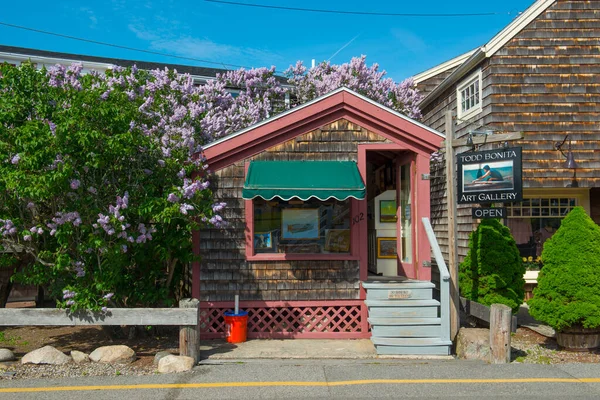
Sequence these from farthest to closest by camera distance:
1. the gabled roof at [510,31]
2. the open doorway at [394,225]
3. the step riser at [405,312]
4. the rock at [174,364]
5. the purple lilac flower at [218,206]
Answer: the gabled roof at [510,31], the open doorway at [394,225], the purple lilac flower at [218,206], the step riser at [405,312], the rock at [174,364]

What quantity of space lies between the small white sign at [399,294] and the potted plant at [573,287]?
1.80 m

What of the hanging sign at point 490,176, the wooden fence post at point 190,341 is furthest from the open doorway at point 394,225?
the wooden fence post at point 190,341

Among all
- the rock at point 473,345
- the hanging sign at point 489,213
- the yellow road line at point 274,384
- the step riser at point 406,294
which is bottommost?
the yellow road line at point 274,384

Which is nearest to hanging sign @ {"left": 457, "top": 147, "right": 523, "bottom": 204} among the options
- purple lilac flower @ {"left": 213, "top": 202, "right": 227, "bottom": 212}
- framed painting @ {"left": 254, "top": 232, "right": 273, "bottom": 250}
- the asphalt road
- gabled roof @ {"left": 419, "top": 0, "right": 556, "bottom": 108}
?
the asphalt road

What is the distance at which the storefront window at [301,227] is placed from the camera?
916cm

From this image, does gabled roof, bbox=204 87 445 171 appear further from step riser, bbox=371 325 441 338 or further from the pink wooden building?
step riser, bbox=371 325 441 338

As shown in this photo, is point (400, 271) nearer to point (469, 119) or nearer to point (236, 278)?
point (236, 278)

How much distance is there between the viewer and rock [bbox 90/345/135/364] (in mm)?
7203

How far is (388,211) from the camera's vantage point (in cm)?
1027

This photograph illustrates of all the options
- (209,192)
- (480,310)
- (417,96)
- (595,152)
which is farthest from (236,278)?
(417,96)

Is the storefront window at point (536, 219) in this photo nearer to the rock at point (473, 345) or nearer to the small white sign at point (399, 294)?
the small white sign at point (399, 294)

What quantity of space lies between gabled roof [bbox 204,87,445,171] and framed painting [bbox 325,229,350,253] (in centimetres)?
179

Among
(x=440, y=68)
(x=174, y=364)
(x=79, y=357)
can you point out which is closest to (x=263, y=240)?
(x=174, y=364)

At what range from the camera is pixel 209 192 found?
331 inches
